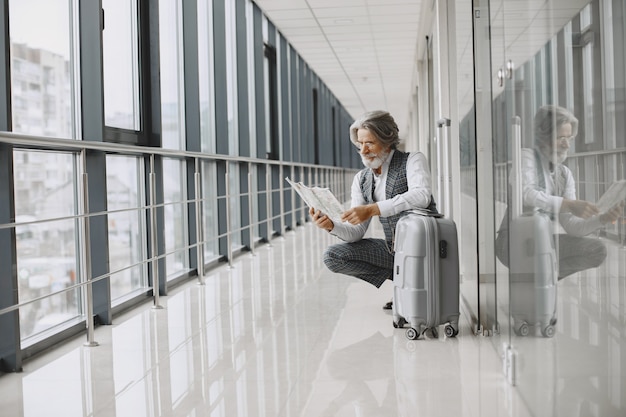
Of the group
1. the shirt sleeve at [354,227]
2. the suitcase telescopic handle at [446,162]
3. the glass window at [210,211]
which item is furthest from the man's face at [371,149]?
the glass window at [210,211]

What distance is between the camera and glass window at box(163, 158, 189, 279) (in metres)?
4.15

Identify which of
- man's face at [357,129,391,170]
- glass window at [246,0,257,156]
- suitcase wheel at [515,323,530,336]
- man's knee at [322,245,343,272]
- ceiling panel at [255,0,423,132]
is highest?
ceiling panel at [255,0,423,132]

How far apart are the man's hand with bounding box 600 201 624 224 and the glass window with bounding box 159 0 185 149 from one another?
3.32 metres

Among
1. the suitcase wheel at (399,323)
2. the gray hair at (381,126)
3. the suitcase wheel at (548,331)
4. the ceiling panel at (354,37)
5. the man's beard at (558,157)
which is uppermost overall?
the ceiling panel at (354,37)

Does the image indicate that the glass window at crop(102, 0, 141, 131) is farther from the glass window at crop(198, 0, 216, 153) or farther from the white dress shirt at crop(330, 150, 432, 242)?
the glass window at crop(198, 0, 216, 153)

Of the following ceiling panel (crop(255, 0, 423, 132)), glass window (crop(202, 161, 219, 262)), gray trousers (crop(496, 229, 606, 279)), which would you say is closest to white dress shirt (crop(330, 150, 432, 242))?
gray trousers (crop(496, 229, 606, 279))

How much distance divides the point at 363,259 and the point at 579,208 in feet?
5.58

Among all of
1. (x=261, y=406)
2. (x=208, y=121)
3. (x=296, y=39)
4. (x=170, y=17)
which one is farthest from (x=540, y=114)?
(x=296, y=39)

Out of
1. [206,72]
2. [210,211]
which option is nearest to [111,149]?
[210,211]

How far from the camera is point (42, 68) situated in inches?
106

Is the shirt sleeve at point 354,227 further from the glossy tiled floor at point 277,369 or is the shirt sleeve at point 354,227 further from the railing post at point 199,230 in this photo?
the railing post at point 199,230

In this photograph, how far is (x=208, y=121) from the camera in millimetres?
5211

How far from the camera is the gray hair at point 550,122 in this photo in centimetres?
130

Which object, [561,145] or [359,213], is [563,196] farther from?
[359,213]
